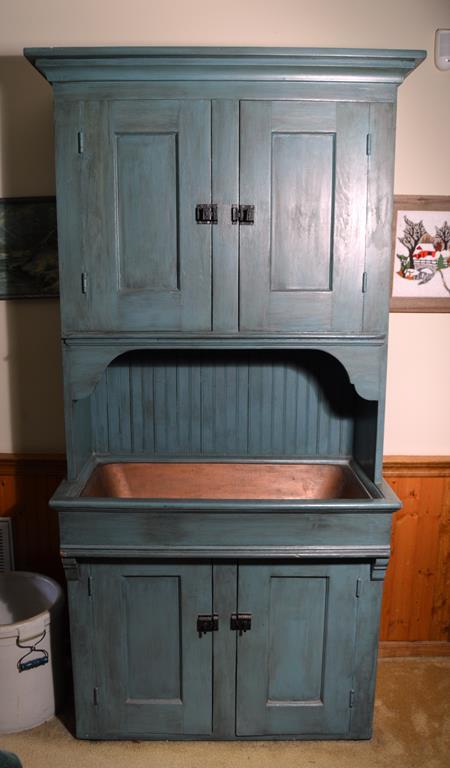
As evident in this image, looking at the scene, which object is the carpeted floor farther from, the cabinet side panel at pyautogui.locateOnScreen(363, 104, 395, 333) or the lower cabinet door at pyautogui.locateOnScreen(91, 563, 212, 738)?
the cabinet side panel at pyautogui.locateOnScreen(363, 104, 395, 333)

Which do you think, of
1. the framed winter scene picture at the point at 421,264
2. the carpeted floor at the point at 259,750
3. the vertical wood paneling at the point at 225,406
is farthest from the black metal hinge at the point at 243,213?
the carpeted floor at the point at 259,750

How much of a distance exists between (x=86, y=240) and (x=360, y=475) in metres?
1.28

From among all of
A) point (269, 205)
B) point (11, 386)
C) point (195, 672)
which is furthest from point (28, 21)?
point (195, 672)

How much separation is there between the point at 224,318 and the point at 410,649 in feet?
5.64

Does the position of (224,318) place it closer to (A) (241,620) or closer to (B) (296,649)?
(A) (241,620)

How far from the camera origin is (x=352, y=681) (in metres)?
2.28

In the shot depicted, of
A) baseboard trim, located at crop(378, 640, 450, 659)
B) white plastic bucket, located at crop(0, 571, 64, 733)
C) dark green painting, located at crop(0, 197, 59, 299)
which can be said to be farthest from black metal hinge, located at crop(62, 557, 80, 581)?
baseboard trim, located at crop(378, 640, 450, 659)

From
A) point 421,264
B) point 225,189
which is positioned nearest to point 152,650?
point 225,189

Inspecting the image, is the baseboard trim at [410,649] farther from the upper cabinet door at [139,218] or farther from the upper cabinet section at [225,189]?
the upper cabinet door at [139,218]

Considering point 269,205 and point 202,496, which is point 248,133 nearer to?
point 269,205

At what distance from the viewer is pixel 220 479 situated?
8.50ft

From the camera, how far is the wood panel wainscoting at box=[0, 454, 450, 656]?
2750 mm

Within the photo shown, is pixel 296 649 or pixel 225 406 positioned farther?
pixel 225 406

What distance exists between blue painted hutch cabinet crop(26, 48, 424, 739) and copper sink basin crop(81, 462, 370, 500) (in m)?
0.23
